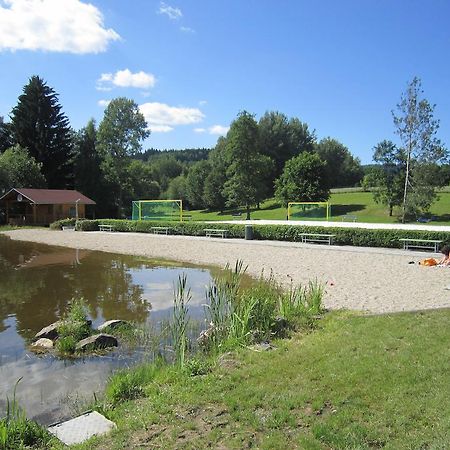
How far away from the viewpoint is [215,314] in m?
7.25

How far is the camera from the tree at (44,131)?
174 feet

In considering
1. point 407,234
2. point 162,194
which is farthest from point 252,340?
point 162,194

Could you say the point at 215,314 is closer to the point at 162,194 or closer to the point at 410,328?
the point at 410,328

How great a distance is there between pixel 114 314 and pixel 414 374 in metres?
6.97

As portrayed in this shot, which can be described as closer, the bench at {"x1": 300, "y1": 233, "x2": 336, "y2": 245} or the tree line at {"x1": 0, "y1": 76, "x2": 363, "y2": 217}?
the bench at {"x1": 300, "y1": 233, "x2": 336, "y2": 245}

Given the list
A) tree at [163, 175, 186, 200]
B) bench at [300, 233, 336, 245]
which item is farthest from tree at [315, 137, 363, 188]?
bench at [300, 233, 336, 245]

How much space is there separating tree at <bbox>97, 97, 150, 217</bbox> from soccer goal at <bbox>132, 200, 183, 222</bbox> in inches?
741

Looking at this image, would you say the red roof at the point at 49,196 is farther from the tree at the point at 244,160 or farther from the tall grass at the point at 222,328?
the tall grass at the point at 222,328

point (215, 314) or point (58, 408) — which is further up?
point (215, 314)

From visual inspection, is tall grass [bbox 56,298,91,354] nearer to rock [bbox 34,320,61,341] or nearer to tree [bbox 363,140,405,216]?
rock [bbox 34,320,61,341]

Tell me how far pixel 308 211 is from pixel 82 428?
1266 inches

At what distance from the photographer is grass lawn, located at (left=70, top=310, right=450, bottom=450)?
3791 millimetres

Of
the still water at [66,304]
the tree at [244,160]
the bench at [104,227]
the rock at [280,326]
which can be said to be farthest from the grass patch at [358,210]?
the rock at [280,326]

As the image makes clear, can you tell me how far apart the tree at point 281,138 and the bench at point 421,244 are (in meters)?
50.5
